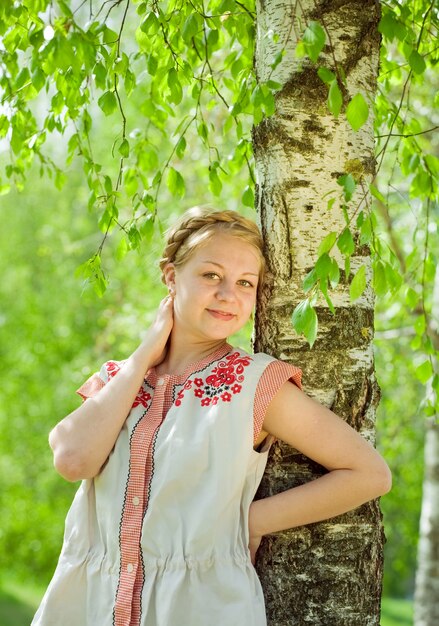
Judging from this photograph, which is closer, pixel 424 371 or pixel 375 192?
pixel 375 192

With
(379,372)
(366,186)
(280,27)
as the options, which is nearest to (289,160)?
(366,186)

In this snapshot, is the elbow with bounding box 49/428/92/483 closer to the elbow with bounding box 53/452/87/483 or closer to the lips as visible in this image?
the elbow with bounding box 53/452/87/483

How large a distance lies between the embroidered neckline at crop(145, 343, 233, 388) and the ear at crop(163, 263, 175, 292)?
24cm

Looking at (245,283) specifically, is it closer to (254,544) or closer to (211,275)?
(211,275)

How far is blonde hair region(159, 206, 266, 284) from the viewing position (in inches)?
90.7

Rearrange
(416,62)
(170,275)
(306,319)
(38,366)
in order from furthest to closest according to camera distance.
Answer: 1. (38,366)
2. (170,275)
3. (416,62)
4. (306,319)

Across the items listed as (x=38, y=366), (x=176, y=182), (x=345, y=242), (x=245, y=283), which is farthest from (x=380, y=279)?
(x=38, y=366)

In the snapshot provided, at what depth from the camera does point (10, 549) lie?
13344 millimetres

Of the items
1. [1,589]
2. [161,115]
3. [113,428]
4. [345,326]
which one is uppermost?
[161,115]

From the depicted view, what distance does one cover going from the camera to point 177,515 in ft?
6.81

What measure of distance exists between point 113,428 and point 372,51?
1277mm

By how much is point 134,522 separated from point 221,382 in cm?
43

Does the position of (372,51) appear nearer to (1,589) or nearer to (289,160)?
(289,160)

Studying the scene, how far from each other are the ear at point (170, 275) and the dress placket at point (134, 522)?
16.4 inches
